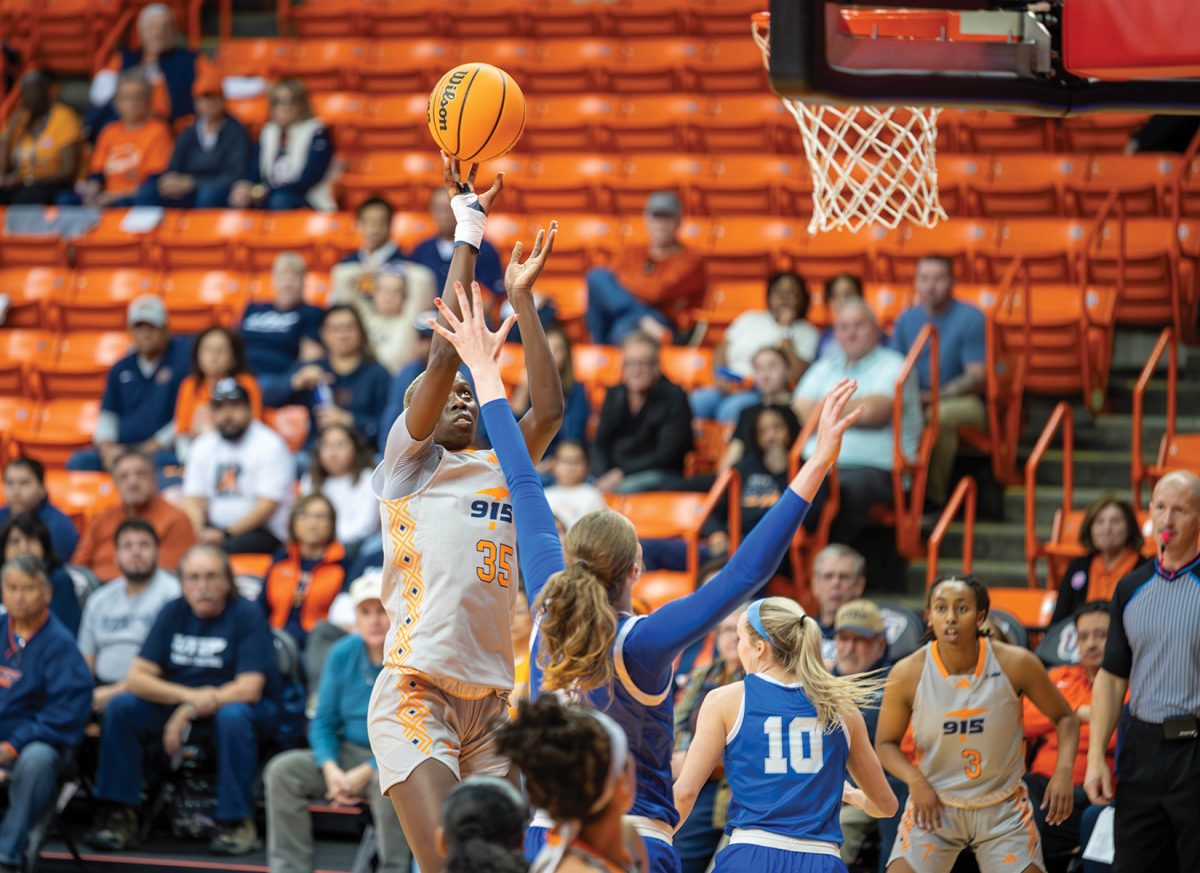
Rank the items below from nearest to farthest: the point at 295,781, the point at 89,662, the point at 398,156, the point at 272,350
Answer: the point at 295,781
the point at 89,662
the point at 272,350
the point at 398,156

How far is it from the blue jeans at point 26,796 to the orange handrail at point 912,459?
4.31 metres

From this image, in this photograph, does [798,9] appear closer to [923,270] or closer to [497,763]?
[497,763]

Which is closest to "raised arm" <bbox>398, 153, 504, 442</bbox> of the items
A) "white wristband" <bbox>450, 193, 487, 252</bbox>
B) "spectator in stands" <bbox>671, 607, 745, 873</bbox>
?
"white wristband" <bbox>450, 193, 487, 252</bbox>

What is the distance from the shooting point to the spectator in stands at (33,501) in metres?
10.0

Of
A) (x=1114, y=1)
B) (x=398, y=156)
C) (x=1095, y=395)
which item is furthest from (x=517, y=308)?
(x=398, y=156)

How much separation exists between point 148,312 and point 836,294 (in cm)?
435

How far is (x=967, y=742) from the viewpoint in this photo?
6578 millimetres

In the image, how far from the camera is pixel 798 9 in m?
4.68

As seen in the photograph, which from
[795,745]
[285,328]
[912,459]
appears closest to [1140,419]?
[912,459]

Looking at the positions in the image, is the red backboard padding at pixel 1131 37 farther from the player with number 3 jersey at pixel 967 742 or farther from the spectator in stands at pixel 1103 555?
the spectator in stands at pixel 1103 555

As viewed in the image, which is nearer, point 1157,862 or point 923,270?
point 1157,862

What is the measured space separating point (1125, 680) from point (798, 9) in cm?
316

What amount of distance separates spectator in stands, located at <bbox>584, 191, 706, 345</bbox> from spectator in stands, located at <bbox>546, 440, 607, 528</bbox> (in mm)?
1571

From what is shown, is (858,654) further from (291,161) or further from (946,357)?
(291,161)
